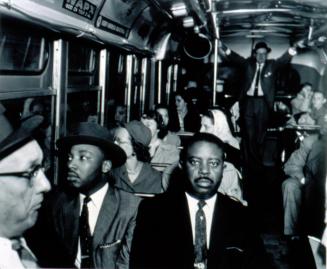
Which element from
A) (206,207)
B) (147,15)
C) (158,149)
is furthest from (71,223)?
(147,15)

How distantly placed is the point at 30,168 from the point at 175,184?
262cm

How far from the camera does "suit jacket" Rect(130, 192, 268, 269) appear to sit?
221 centimetres

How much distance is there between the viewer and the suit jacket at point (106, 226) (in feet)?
7.98

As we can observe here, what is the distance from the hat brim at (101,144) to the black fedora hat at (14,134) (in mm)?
1235

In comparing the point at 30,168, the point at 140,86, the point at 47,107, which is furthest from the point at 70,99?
the point at 140,86

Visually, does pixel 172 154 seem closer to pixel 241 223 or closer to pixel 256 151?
pixel 241 223

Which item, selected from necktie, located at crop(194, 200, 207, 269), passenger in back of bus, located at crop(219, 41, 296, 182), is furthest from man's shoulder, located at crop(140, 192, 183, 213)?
passenger in back of bus, located at crop(219, 41, 296, 182)

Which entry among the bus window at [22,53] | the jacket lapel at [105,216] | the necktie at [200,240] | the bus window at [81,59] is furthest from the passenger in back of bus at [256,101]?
the necktie at [200,240]

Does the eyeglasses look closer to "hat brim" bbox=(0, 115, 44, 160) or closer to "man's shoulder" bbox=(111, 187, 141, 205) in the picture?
"hat brim" bbox=(0, 115, 44, 160)

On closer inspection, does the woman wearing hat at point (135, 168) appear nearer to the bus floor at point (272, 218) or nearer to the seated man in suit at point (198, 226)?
the bus floor at point (272, 218)

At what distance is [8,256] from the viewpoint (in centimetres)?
137

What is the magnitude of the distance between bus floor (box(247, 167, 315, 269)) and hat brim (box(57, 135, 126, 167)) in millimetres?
1151

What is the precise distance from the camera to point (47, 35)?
10.9 feet

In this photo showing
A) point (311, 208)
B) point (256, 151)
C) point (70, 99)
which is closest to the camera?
point (70, 99)
